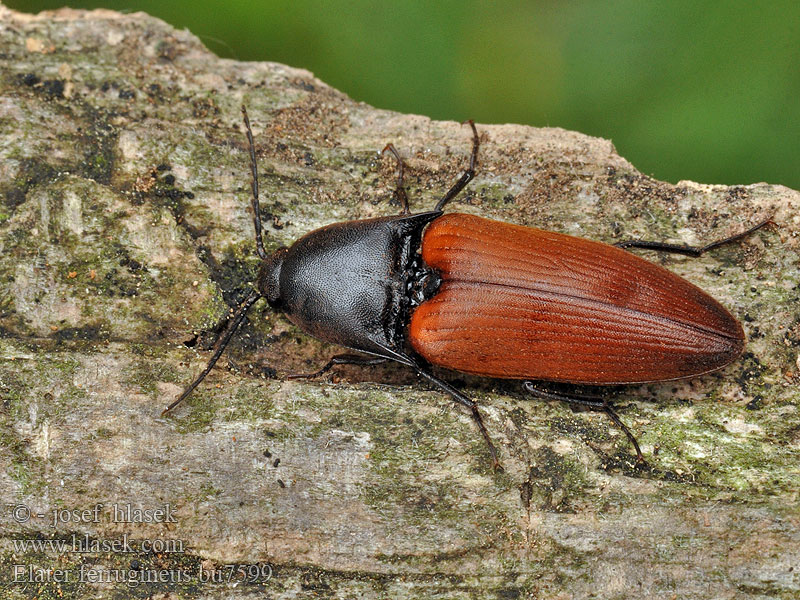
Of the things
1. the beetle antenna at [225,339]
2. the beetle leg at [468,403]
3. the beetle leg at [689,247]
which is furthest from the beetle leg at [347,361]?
the beetle leg at [689,247]

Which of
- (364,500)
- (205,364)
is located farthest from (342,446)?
(205,364)

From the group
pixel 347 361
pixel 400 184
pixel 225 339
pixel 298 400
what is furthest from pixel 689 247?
pixel 225 339

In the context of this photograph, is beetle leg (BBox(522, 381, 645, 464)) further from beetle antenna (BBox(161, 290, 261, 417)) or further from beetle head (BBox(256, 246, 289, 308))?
beetle antenna (BBox(161, 290, 261, 417))

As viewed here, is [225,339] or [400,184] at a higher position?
[400,184]

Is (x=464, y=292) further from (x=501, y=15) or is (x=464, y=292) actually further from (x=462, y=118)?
(x=501, y=15)

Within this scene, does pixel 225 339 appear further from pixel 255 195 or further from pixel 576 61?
pixel 576 61
